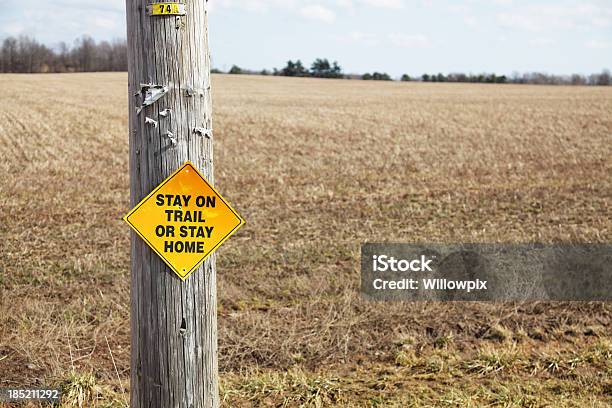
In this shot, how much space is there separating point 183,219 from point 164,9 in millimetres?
843

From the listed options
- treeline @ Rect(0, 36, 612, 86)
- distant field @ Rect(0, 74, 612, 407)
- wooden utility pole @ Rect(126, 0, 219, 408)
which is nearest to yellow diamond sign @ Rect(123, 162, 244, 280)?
wooden utility pole @ Rect(126, 0, 219, 408)

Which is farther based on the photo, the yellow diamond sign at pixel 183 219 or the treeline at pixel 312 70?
the treeline at pixel 312 70

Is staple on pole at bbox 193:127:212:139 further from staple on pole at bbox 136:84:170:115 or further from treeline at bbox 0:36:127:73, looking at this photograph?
treeline at bbox 0:36:127:73

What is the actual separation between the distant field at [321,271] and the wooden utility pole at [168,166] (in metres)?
1.16

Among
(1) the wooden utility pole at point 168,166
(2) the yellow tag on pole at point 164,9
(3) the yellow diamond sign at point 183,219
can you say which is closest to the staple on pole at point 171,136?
(1) the wooden utility pole at point 168,166

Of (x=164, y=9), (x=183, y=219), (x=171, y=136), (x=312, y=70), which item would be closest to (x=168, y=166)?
(x=171, y=136)

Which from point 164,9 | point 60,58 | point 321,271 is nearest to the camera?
point 164,9

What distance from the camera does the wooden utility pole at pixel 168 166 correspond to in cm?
271

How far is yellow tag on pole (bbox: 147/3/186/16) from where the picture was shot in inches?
105

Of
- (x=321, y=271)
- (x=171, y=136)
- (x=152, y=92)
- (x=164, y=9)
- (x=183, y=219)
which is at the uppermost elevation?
(x=164, y=9)

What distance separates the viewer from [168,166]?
2.77 meters

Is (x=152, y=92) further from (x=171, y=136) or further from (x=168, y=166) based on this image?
(x=168, y=166)

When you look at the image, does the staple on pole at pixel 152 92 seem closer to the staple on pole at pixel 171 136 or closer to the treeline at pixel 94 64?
the staple on pole at pixel 171 136

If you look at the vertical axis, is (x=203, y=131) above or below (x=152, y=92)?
below
